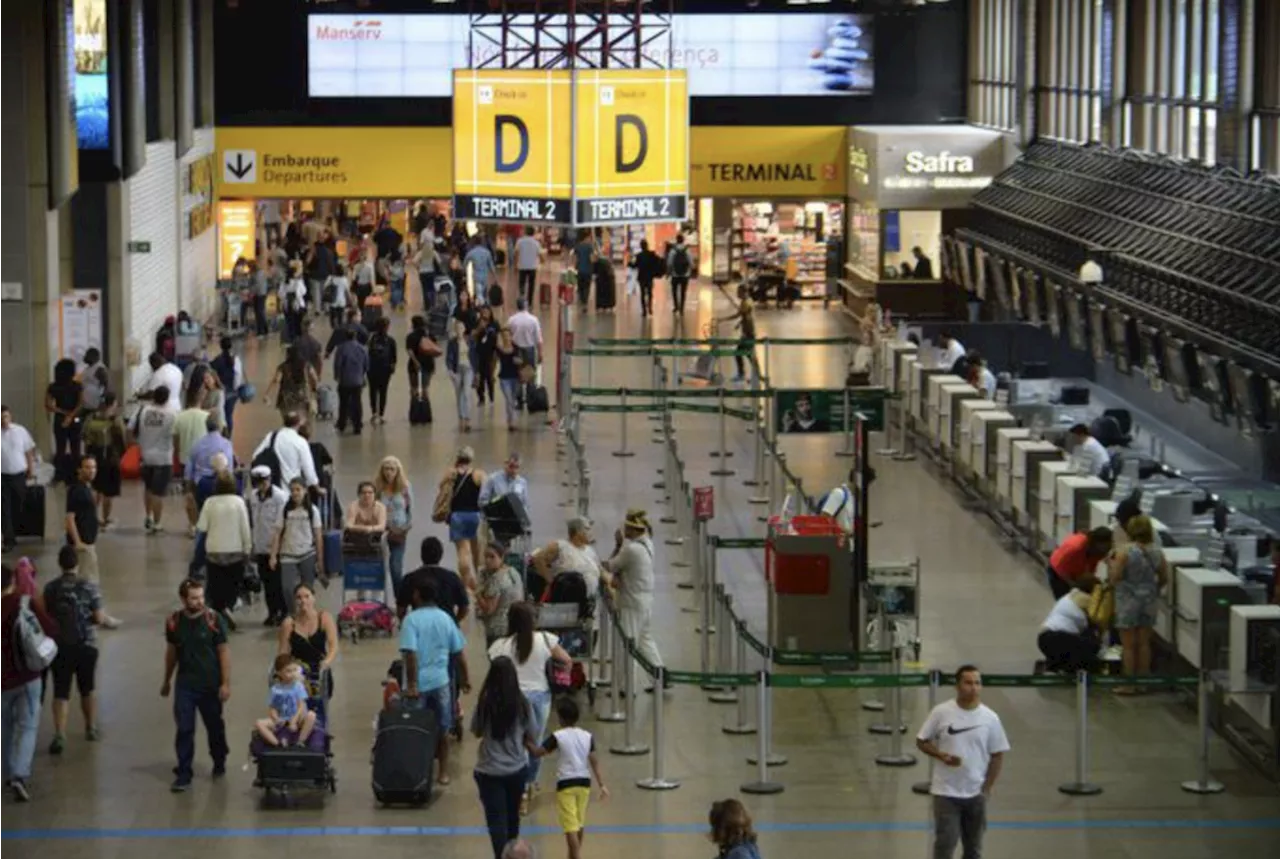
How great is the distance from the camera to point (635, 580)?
1909 cm

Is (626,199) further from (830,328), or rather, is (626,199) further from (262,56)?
(262,56)

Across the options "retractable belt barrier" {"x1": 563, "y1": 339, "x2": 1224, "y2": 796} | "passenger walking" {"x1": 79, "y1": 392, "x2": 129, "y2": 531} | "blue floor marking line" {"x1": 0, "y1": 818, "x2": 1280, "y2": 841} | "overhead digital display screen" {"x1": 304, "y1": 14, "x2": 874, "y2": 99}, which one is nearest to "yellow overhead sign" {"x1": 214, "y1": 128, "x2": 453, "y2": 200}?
"overhead digital display screen" {"x1": 304, "y1": 14, "x2": 874, "y2": 99}

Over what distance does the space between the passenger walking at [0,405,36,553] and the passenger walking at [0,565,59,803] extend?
7.78 metres

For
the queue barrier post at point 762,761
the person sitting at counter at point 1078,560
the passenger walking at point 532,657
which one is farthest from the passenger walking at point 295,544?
the person sitting at counter at point 1078,560

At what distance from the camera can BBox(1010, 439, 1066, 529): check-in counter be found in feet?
83.4

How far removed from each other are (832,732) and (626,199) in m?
13.4

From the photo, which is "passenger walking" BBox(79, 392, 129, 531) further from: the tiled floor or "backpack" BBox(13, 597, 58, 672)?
"backpack" BBox(13, 597, 58, 672)

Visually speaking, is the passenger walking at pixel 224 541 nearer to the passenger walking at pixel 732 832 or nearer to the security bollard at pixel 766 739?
the security bollard at pixel 766 739

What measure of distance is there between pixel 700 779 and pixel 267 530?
17.7ft

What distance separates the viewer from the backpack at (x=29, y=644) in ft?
53.7

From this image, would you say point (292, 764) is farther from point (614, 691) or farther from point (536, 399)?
point (536, 399)

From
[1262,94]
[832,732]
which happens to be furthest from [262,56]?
[832,732]

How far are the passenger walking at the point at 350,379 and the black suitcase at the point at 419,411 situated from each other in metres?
0.75

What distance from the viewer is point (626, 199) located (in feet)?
102
